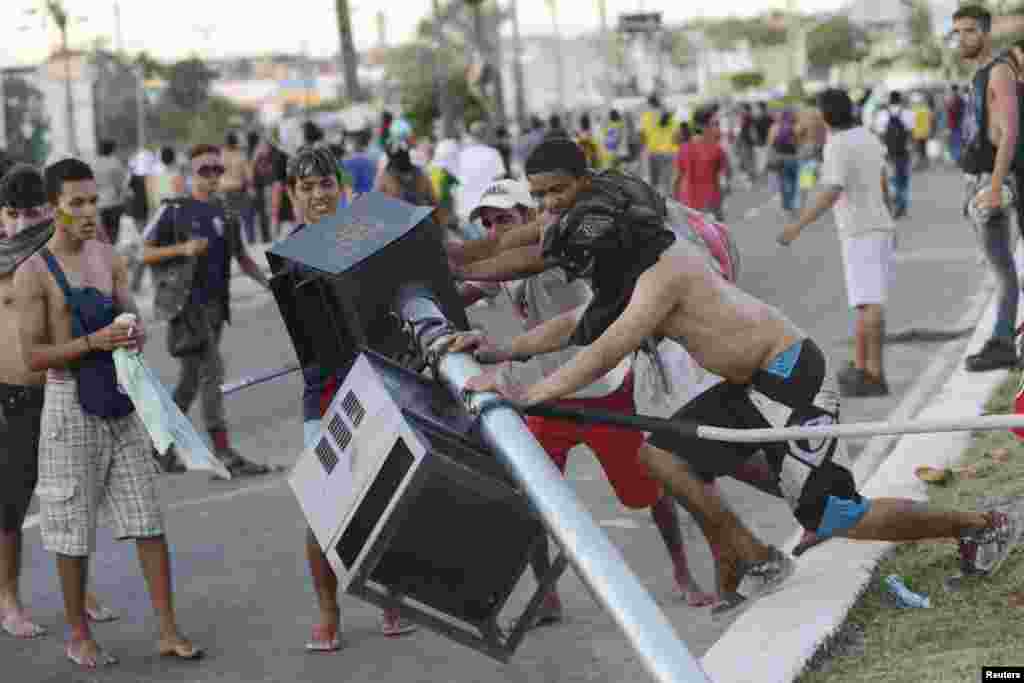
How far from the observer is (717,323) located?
233 inches

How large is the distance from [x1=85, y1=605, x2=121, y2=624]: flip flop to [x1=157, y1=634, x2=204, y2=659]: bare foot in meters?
0.70

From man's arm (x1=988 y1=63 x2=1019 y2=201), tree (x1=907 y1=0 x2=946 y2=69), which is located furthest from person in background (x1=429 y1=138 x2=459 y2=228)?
tree (x1=907 y1=0 x2=946 y2=69)

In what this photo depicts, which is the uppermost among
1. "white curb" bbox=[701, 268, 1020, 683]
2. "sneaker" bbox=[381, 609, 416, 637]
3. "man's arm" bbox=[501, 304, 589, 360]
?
"man's arm" bbox=[501, 304, 589, 360]

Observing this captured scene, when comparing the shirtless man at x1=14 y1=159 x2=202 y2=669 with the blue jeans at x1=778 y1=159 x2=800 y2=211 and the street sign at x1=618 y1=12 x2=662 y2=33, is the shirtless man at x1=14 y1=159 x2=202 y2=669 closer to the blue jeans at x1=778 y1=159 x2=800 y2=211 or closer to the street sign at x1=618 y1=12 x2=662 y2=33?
the blue jeans at x1=778 y1=159 x2=800 y2=211

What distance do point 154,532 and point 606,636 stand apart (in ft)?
5.34

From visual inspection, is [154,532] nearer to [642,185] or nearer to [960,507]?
[642,185]

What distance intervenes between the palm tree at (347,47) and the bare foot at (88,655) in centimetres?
3351

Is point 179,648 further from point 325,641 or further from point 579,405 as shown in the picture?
point 579,405

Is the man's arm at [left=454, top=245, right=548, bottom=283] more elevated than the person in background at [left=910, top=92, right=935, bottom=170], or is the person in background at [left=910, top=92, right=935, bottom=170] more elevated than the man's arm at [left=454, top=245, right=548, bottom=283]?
the man's arm at [left=454, top=245, right=548, bottom=283]

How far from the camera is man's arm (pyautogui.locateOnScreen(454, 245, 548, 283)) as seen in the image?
6590mm

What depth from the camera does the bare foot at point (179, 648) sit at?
266 inches

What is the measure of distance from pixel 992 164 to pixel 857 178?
83cm

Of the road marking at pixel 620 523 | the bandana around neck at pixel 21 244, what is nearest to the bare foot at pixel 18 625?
the bandana around neck at pixel 21 244

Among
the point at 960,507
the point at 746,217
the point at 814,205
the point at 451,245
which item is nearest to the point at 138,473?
the point at 451,245
